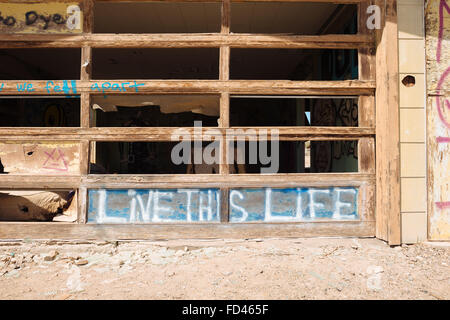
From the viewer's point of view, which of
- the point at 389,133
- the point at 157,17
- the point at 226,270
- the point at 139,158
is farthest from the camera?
the point at 139,158

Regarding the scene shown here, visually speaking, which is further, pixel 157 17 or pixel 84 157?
pixel 157 17

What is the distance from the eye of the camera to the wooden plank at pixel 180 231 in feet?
12.1

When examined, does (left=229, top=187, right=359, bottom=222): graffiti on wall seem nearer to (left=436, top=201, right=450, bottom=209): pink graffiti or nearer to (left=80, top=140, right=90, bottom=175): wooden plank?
(left=436, top=201, right=450, bottom=209): pink graffiti

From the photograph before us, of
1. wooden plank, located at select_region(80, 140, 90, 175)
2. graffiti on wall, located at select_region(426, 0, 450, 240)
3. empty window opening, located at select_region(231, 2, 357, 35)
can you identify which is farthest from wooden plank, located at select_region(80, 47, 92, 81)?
graffiti on wall, located at select_region(426, 0, 450, 240)

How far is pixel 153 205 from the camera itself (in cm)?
379

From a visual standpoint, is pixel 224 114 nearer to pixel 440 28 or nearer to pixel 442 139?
pixel 442 139

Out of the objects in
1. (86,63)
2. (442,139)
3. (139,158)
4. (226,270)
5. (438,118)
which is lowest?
(226,270)

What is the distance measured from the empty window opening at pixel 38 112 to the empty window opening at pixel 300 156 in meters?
6.22

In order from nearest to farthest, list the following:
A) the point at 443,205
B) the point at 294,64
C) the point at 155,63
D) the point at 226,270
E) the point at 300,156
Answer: the point at 226,270 → the point at 443,205 → the point at 155,63 → the point at 294,64 → the point at 300,156

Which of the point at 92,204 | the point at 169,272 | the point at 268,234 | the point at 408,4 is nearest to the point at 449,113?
the point at 408,4

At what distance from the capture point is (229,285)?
269 cm

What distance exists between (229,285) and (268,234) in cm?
123

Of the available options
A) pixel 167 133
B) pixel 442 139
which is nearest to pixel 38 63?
pixel 167 133

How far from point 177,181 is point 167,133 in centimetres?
62
